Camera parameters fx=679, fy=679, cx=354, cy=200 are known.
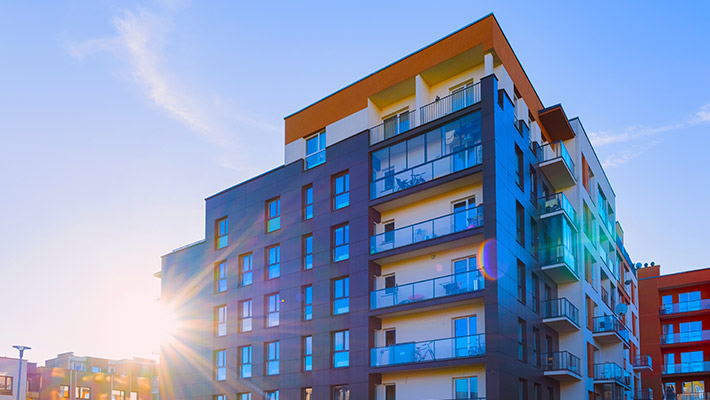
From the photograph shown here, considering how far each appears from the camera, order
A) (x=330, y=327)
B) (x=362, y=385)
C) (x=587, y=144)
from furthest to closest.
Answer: (x=587, y=144) < (x=330, y=327) < (x=362, y=385)

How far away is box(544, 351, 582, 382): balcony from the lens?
91.5 ft

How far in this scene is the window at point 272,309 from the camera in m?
31.6

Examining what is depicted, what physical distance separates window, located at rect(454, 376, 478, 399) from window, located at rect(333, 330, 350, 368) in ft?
16.3

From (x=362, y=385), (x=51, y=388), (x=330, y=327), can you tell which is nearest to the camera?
(x=362, y=385)

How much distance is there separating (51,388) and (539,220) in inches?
2300

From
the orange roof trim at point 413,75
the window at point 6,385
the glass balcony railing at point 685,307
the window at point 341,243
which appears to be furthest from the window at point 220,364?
the glass balcony railing at point 685,307

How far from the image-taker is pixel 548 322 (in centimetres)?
2888


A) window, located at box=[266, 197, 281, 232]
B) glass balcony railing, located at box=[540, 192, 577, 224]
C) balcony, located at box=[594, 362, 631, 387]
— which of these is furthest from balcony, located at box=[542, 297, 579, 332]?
window, located at box=[266, 197, 281, 232]

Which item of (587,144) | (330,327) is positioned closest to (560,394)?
(330,327)

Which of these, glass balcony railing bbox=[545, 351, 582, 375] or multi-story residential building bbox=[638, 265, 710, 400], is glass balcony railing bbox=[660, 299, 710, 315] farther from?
glass balcony railing bbox=[545, 351, 582, 375]

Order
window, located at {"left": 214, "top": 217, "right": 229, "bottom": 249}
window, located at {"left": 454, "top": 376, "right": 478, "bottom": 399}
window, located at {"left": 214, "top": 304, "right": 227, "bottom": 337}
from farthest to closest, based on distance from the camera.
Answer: window, located at {"left": 214, "top": 217, "right": 229, "bottom": 249}, window, located at {"left": 214, "top": 304, "right": 227, "bottom": 337}, window, located at {"left": 454, "top": 376, "right": 478, "bottom": 399}

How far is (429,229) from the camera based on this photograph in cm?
2625

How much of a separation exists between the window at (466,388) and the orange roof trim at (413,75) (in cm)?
1239

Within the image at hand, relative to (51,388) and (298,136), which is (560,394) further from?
(51,388)
